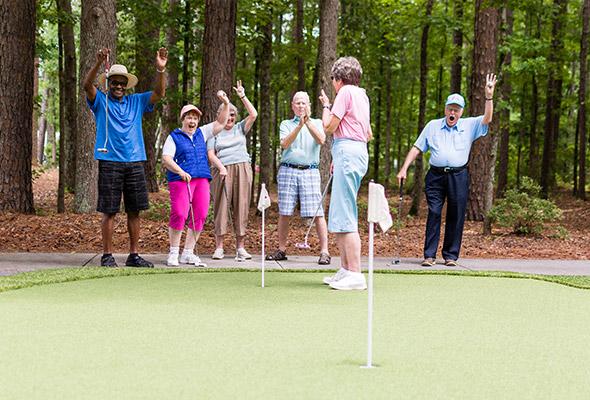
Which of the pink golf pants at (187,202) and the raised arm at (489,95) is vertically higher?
the raised arm at (489,95)

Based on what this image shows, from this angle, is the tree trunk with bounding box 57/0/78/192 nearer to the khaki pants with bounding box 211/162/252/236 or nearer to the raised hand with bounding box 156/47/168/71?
the khaki pants with bounding box 211/162/252/236

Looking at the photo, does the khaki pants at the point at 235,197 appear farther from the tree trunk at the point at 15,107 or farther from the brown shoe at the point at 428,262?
the tree trunk at the point at 15,107

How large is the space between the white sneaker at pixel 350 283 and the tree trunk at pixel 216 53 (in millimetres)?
6190

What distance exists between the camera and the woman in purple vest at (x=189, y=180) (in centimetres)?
868

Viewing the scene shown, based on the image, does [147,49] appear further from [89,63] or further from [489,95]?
[489,95]

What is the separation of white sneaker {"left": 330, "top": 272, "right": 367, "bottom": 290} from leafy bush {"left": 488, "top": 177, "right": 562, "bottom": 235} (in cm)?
629

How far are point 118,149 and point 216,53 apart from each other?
4.62m

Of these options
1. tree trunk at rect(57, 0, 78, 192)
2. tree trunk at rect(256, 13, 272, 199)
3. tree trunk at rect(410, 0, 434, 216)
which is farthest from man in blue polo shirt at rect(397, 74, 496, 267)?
tree trunk at rect(256, 13, 272, 199)

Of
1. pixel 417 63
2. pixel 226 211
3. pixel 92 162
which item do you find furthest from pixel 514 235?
pixel 417 63

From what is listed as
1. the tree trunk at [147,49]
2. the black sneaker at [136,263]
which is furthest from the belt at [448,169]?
the tree trunk at [147,49]

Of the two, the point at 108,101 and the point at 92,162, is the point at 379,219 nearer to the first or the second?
the point at 108,101

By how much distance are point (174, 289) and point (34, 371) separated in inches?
117

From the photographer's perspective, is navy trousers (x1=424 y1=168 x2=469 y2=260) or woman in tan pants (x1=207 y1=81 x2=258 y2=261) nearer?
woman in tan pants (x1=207 y1=81 x2=258 y2=261)

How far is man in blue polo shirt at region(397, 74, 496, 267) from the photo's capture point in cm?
925
